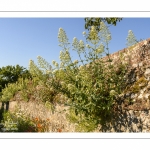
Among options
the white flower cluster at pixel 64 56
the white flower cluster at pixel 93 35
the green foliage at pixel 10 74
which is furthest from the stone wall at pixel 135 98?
the green foliage at pixel 10 74

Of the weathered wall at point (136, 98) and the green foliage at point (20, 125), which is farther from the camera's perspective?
the green foliage at point (20, 125)

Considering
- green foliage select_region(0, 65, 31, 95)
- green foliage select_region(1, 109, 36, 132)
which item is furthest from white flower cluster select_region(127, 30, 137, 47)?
green foliage select_region(0, 65, 31, 95)

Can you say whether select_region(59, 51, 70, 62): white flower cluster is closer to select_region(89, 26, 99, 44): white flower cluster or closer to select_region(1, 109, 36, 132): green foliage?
select_region(89, 26, 99, 44): white flower cluster

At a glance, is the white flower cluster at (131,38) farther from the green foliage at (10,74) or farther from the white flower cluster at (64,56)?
the green foliage at (10,74)

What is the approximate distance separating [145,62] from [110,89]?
36.0 inches

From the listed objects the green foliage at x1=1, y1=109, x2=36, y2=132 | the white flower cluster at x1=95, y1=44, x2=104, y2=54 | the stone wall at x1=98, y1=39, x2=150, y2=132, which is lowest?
the green foliage at x1=1, y1=109, x2=36, y2=132

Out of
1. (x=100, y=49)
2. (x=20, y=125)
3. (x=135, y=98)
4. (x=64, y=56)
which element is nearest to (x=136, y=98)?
(x=135, y=98)

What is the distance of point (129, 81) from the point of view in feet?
15.0

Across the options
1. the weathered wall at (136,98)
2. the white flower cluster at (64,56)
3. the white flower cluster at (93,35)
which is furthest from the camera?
the white flower cluster at (64,56)

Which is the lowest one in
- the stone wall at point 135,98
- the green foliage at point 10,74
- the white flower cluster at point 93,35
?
the stone wall at point 135,98

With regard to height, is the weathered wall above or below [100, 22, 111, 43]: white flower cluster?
below

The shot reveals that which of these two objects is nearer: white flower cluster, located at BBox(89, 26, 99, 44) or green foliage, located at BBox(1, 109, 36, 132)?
white flower cluster, located at BBox(89, 26, 99, 44)

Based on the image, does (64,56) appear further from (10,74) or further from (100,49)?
(10,74)
